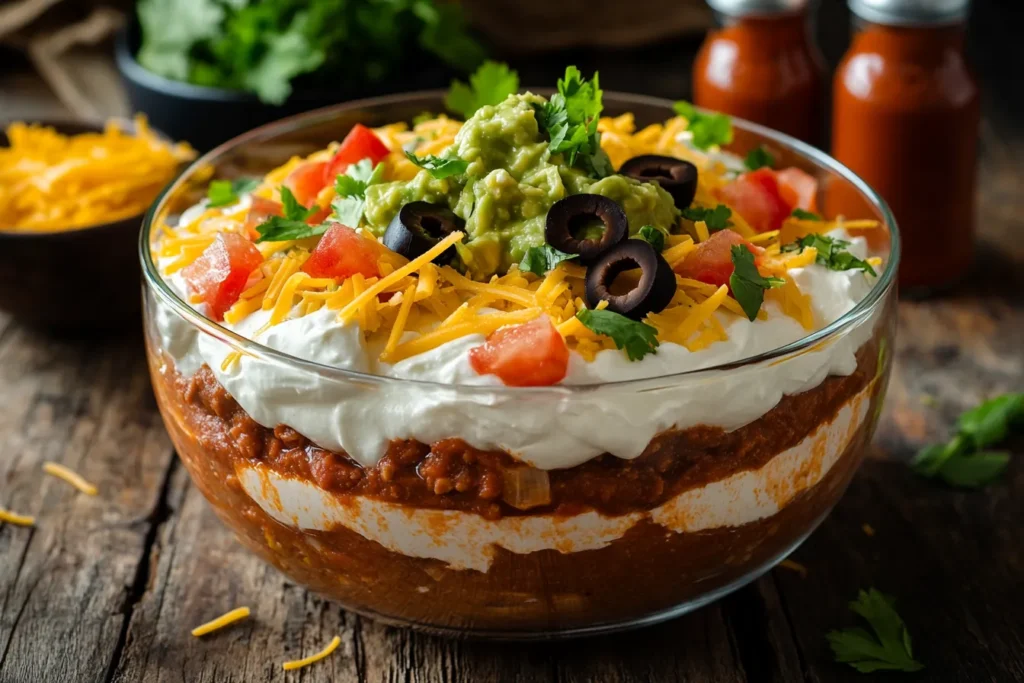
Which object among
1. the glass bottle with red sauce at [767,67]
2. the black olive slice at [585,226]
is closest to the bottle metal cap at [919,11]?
the glass bottle with red sauce at [767,67]

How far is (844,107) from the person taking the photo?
3.62m

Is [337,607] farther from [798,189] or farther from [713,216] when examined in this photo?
[798,189]

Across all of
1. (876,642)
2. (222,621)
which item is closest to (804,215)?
(876,642)

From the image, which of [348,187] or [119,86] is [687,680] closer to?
[348,187]

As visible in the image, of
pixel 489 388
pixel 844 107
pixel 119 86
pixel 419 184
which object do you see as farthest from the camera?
pixel 119 86

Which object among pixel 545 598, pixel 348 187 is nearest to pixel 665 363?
pixel 545 598

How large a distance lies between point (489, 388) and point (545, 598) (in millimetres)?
463

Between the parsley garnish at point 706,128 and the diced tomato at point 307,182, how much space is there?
2.73 ft

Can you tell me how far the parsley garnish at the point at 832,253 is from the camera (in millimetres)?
2168

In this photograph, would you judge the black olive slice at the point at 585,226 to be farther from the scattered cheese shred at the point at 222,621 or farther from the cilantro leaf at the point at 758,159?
the scattered cheese shred at the point at 222,621

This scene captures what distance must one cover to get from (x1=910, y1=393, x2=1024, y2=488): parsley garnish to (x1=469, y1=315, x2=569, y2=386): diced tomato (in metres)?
1.33

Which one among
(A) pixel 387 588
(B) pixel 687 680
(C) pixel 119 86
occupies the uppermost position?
(A) pixel 387 588

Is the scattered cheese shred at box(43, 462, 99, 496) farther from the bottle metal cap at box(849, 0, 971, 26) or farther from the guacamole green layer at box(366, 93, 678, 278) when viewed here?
the bottle metal cap at box(849, 0, 971, 26)

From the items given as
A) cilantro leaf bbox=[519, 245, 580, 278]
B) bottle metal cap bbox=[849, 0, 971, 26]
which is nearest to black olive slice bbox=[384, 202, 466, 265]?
cilantro leaf bbox=[519, 245, 580, 278]
